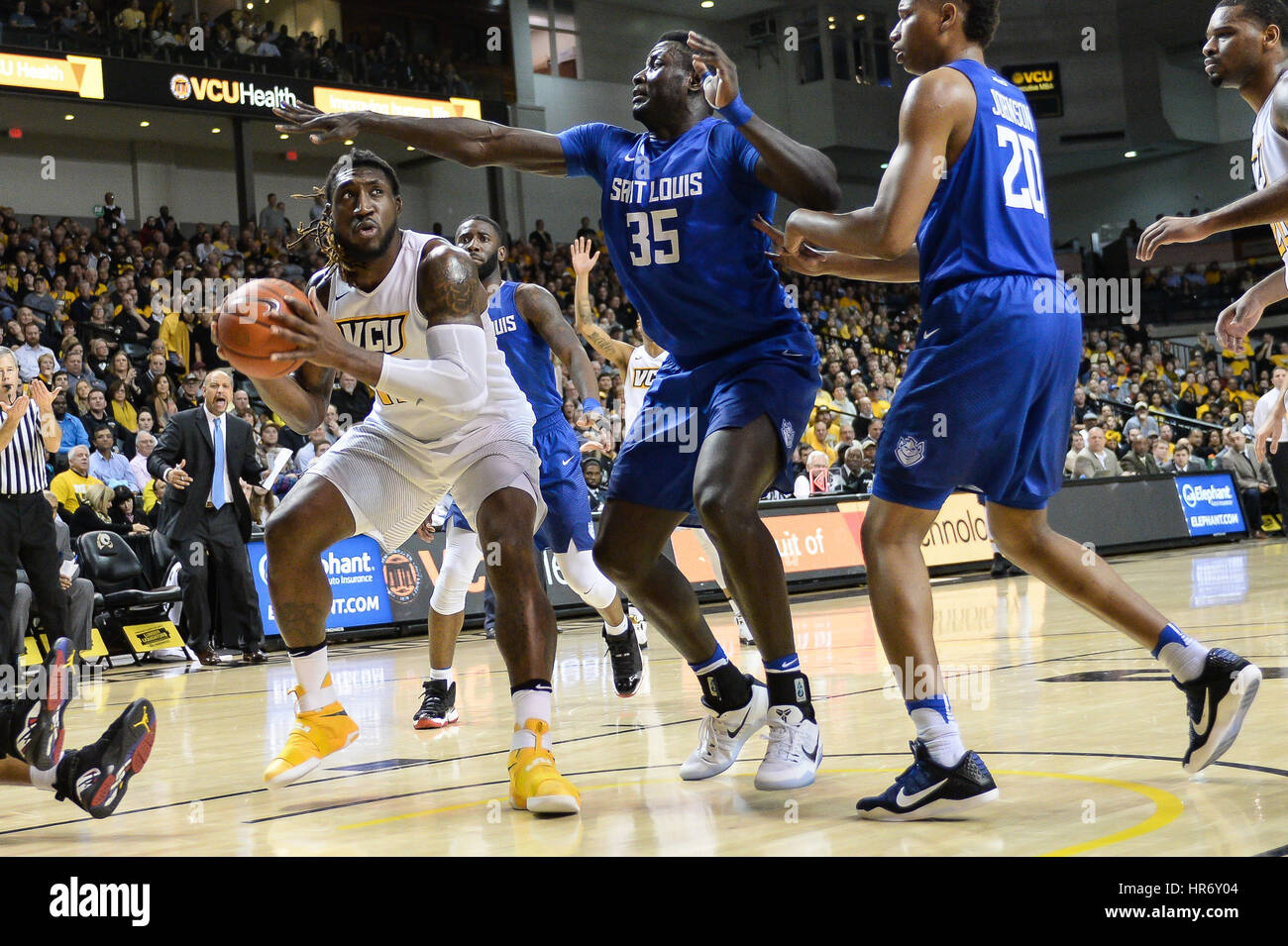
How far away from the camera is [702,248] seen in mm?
4066

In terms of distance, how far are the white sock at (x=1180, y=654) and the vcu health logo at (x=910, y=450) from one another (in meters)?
0.82

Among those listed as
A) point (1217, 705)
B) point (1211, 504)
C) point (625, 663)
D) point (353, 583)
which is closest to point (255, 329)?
point (1217, 705)

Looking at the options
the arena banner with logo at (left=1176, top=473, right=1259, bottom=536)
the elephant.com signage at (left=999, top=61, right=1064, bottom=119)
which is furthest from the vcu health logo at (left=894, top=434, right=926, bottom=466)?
the elephant.com signage at (left=999, top=61, right=1064, bottom=119)

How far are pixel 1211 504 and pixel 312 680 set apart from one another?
17121mm

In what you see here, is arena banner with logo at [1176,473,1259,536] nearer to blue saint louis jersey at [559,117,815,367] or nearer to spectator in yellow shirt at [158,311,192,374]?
spectator in yellow shirt at [158,311,192,374]

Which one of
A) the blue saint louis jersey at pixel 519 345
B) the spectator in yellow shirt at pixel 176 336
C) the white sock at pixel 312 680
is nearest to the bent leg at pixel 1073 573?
the white sock at pixel 312 680

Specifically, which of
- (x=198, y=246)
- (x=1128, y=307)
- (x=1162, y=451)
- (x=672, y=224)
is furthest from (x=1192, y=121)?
(x=672, y=224)

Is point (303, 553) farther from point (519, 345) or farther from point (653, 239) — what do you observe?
point (519, 345)

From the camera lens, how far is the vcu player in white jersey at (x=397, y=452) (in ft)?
12.4

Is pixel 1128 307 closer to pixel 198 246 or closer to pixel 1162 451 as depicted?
pixel 1162 451

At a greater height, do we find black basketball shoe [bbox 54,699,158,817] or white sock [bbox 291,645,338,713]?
white sock [bbox 291,645,338,713]

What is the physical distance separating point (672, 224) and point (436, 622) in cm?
237

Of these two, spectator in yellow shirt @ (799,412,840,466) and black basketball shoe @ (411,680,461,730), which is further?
spectator in yellow shirt @ (799,412,840,466)

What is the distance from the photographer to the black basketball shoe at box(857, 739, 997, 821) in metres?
3.10
